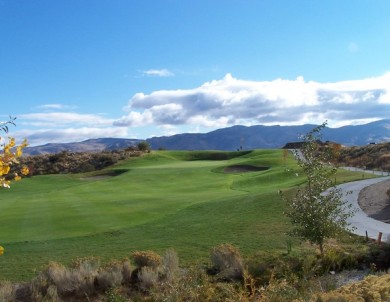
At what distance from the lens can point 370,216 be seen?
2752 centimetres

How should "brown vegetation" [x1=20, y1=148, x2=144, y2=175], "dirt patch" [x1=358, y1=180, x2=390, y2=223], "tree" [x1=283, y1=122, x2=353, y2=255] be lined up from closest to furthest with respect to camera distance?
1. "tree" [x1=283, y1=122, x2=353, y2=255]
2. "dirt patch" [x1=358, y1=180, x2=390, y2=223]
3. "brown vegetation" [x1=20, y1=148, x2=144, y2=175]

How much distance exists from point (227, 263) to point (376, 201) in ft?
57.6

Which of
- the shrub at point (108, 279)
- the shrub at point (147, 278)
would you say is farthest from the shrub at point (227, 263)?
the shrub at point (108, 279)

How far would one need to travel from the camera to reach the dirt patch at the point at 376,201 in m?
27.7

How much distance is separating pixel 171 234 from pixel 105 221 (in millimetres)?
4903

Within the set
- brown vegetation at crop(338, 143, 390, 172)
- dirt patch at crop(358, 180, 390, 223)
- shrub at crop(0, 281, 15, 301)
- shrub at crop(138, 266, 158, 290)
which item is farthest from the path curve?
brown vegetation at crop(338, 143, 390, 172)

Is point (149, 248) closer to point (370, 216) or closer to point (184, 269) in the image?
point (184, 269)

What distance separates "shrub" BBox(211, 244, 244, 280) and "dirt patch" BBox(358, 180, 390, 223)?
12269mm

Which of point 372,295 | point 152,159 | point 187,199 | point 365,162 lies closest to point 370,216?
point 187,199

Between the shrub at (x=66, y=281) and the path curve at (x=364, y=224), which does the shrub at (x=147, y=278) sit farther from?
the path curve at (x=364, y=224)

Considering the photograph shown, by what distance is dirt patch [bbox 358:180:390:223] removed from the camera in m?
27.7

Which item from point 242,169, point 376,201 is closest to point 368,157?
point 242,169

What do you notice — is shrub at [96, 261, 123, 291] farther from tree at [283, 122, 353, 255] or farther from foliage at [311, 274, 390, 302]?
foliage at [311, 274, 390, 302]

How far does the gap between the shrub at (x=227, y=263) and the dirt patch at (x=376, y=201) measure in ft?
40.3
